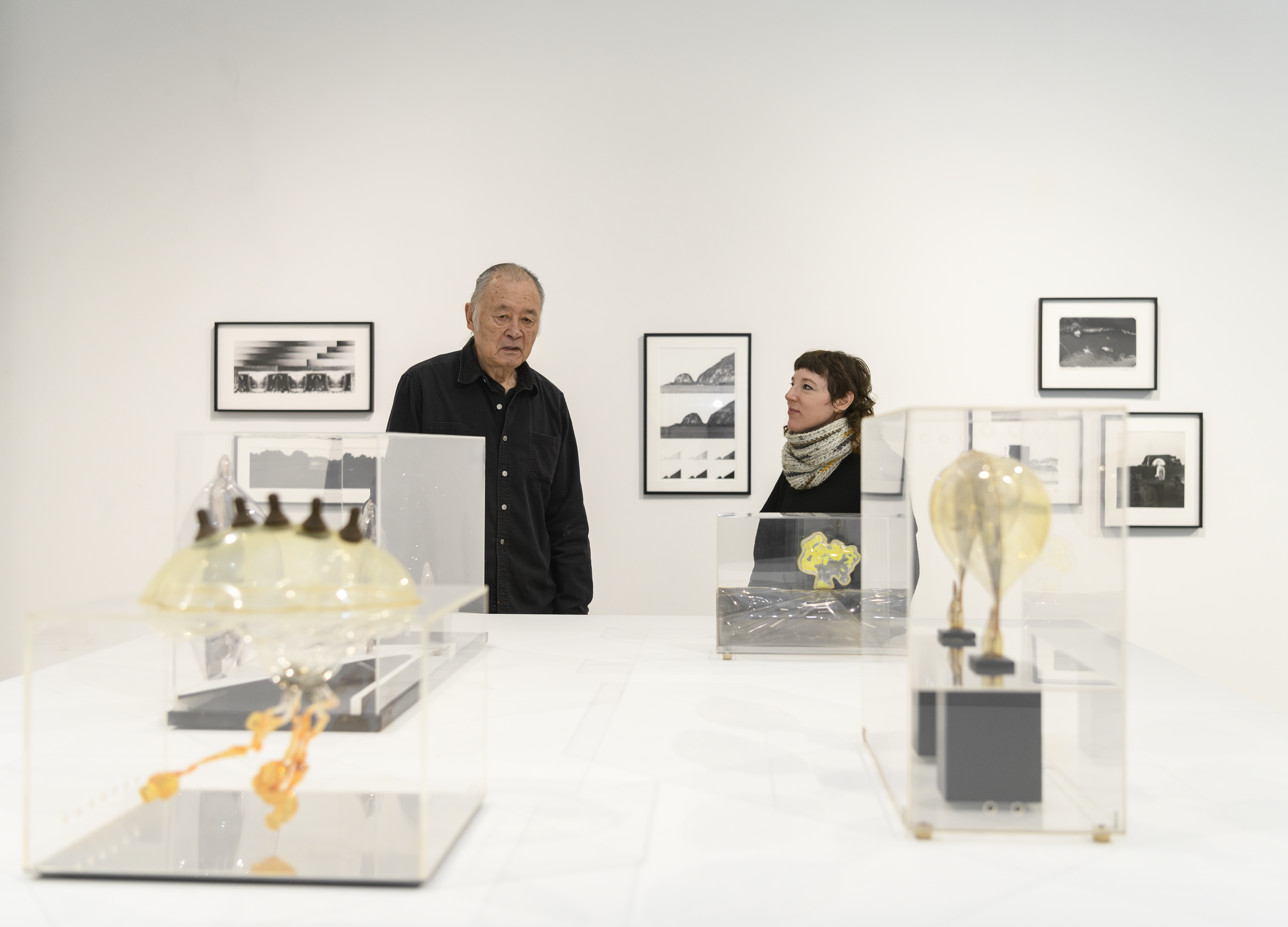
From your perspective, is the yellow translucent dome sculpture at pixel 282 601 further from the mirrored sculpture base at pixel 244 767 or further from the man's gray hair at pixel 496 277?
the man's gray hair at pixel 496 277

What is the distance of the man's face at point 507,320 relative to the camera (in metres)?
3.14

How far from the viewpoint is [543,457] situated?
324 cm

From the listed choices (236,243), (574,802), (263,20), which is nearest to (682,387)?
(236,243)

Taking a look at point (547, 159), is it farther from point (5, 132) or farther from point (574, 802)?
point (574, 802)

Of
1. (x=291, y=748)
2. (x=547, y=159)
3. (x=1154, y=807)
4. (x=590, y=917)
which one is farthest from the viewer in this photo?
(x=547, y=159)

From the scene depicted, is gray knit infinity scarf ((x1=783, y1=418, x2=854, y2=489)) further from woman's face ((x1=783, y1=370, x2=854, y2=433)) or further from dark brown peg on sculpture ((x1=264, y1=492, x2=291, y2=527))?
dark brown peg on sculpture ((x1=264, y1=492, x2=291, y2=527))

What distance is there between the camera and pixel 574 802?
108cm

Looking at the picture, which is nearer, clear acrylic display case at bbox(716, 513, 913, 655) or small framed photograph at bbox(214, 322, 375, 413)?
clear acrylic display case at bbox(716, 513, 913, 655)

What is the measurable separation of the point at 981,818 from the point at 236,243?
155 inches

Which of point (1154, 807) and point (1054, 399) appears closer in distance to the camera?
point (1154, 807)

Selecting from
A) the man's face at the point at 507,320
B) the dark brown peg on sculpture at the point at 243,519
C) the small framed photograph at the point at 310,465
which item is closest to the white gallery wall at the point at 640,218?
the man's face at the point at 507,320

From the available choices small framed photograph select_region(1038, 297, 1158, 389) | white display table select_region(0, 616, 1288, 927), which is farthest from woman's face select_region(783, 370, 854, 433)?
white display table select_region(0, 616, 1288, 927)

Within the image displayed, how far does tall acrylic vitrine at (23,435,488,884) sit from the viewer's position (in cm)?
90

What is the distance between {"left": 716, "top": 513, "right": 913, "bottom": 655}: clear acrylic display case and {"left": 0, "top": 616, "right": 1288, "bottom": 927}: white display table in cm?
42
